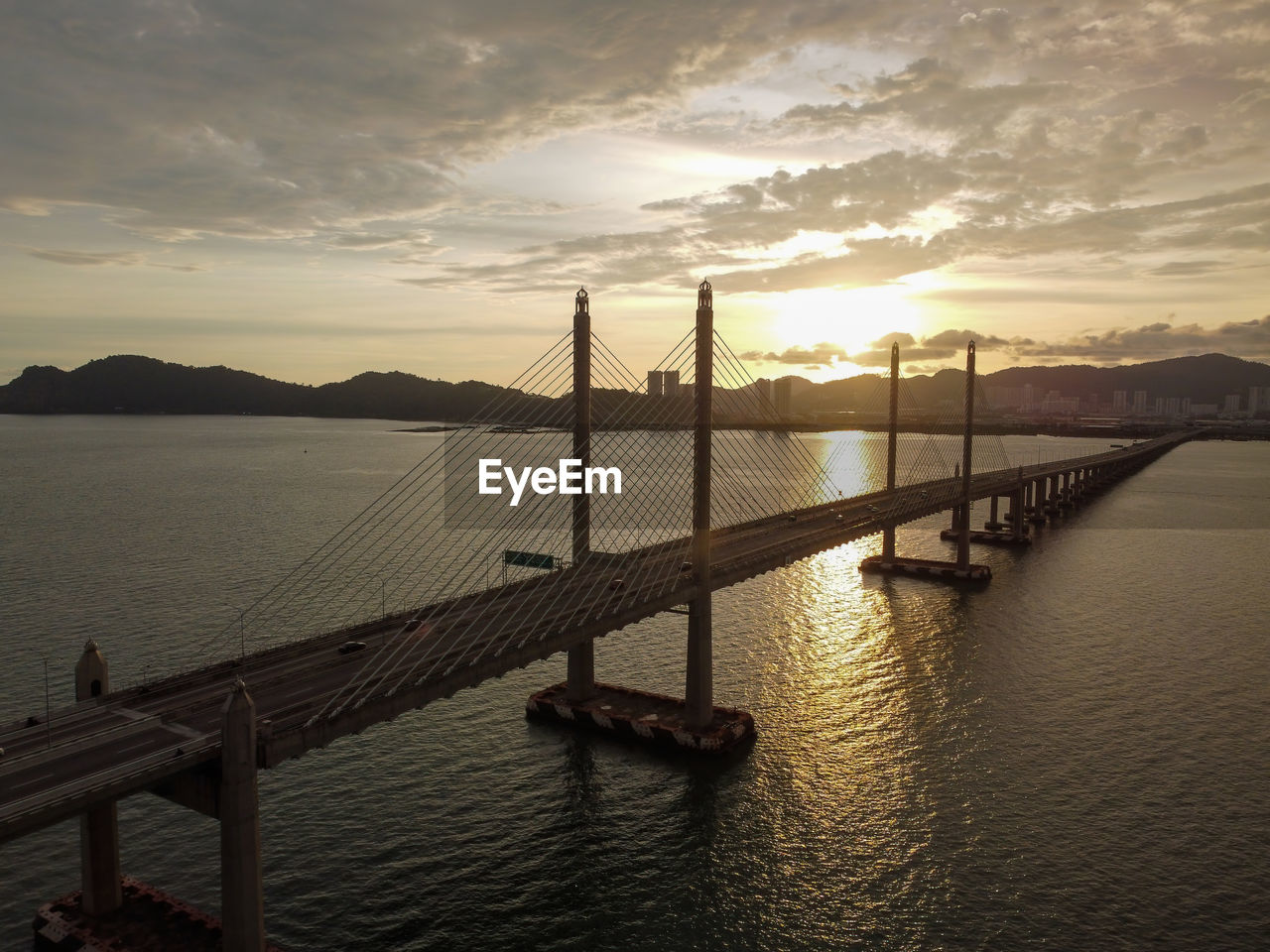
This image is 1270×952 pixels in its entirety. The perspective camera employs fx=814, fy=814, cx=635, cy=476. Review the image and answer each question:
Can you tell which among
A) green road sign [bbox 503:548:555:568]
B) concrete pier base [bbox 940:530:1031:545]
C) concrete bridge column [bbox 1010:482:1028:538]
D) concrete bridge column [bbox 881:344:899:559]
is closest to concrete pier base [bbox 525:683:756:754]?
green road sign [bbox 503:548:555:568]

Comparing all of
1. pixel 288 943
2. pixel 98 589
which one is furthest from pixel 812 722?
pixel 98 589

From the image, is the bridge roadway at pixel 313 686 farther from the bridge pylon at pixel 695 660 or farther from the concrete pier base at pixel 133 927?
the concrete pier base at pixel 133 927

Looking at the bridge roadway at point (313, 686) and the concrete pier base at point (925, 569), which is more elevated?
the bridge roadway at point (313, 686)

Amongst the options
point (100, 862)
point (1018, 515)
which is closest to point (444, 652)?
point (100, 862)

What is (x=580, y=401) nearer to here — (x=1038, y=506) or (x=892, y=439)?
(x=892, y=439)

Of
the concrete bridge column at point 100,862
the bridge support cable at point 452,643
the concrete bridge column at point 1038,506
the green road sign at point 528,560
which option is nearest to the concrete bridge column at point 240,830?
the bridge support cable at point 452,643

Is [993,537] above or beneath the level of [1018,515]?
beneath
